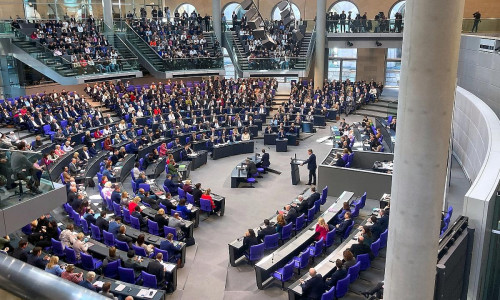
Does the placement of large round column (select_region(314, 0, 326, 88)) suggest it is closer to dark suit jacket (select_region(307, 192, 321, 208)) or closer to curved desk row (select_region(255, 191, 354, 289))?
dark suit jacket (select_region(307, 192, 321, 208))

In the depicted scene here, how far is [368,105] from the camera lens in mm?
30500

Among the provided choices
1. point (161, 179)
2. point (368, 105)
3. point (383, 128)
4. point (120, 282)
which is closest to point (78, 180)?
point (161, 179)

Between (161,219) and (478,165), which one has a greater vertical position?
(478,165)

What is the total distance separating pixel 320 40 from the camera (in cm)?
3152

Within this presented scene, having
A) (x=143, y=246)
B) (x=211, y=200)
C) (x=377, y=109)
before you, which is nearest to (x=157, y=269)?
(x=143, y=246)

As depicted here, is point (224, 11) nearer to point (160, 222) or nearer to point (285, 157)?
point (285, 157)

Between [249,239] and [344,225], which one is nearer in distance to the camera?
[249,239]

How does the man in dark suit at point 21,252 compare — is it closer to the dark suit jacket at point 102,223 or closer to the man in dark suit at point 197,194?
the dark suit jacket at point 102,223

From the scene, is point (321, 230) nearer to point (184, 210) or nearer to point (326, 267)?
point (326, 267)

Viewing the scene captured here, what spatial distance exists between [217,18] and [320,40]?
7.26 metres

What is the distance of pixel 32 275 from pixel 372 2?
3922 centimetres

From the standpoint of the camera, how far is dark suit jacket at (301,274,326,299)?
934 centimetres

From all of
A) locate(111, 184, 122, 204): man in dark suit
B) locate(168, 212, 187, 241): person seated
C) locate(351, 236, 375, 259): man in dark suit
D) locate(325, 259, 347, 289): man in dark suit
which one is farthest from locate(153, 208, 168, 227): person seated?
locate(351, 236, 375, 259): man in dark suit

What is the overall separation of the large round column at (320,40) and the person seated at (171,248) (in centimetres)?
2272
